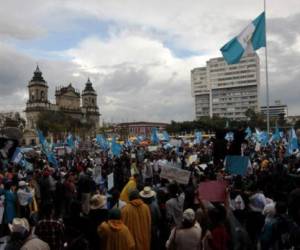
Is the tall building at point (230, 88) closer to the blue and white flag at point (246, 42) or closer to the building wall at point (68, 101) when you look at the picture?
the building wall at point (68, 101)

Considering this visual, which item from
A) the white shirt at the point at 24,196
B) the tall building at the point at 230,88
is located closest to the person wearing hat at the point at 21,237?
the white shirt at the point at 24,196

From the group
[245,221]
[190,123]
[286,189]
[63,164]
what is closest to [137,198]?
[245,221]

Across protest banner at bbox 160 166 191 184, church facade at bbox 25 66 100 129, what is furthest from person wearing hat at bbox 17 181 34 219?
church facade at bbox 25 66 100 129

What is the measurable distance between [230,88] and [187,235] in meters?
166

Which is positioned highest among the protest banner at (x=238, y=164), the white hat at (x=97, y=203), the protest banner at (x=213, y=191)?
the protest banner at (x=238, y=164)

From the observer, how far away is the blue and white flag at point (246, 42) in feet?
56.5

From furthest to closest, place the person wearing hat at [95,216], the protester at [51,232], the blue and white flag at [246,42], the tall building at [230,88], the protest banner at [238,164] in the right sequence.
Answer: the tall building at [230,88] < the blue and white flag at [246,42] < the protest banner at [238,164] < the person wearing hat at [95,216] < the protester at [51,232]

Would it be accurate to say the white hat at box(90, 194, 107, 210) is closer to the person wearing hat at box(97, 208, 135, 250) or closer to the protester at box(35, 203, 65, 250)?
the person wearing hat at box(97, 208, 135, 250)

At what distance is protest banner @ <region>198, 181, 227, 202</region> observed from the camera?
23.5 feet

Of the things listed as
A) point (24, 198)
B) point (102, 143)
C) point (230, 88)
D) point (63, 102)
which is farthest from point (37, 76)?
point (24, 198)

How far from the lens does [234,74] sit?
171375mm

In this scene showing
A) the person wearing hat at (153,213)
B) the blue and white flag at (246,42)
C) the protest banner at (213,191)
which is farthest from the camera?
the blue and white flag at (246,42)

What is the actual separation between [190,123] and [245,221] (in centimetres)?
11278

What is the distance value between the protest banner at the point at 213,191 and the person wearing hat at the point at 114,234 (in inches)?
53.1
